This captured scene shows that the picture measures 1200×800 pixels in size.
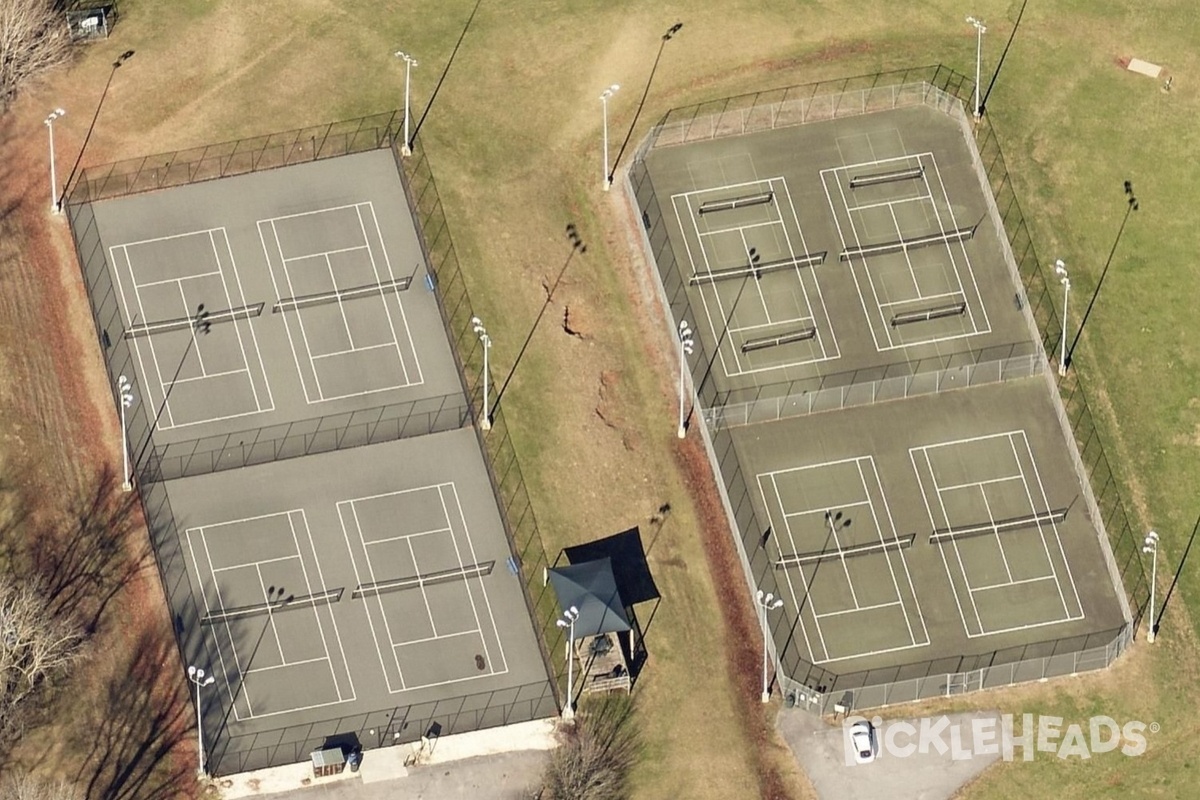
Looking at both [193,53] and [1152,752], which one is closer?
[1152,752]

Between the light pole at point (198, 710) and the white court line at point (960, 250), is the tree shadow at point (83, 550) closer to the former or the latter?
the light pole at point (198, 710)

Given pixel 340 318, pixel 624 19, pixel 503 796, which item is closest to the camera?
pixel 503 796

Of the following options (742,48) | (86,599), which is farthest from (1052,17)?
(86,599)

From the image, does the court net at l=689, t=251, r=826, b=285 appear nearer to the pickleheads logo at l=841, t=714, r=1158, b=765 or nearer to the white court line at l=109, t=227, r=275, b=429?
the white court line at l=109, t=227, r=275, b=429

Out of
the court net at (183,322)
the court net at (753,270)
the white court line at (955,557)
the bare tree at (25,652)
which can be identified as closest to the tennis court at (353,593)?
the bare tree at (25,652)

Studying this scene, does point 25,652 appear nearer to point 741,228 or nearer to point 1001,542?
point 741,228

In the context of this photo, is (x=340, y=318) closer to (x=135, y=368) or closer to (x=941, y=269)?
(x=135, y=368)

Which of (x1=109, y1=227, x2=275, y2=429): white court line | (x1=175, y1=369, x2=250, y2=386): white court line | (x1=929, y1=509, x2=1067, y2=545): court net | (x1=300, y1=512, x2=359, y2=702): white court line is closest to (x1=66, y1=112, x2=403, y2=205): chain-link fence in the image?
(x1=109, y1=227, x2=275, y2=429): white court line
